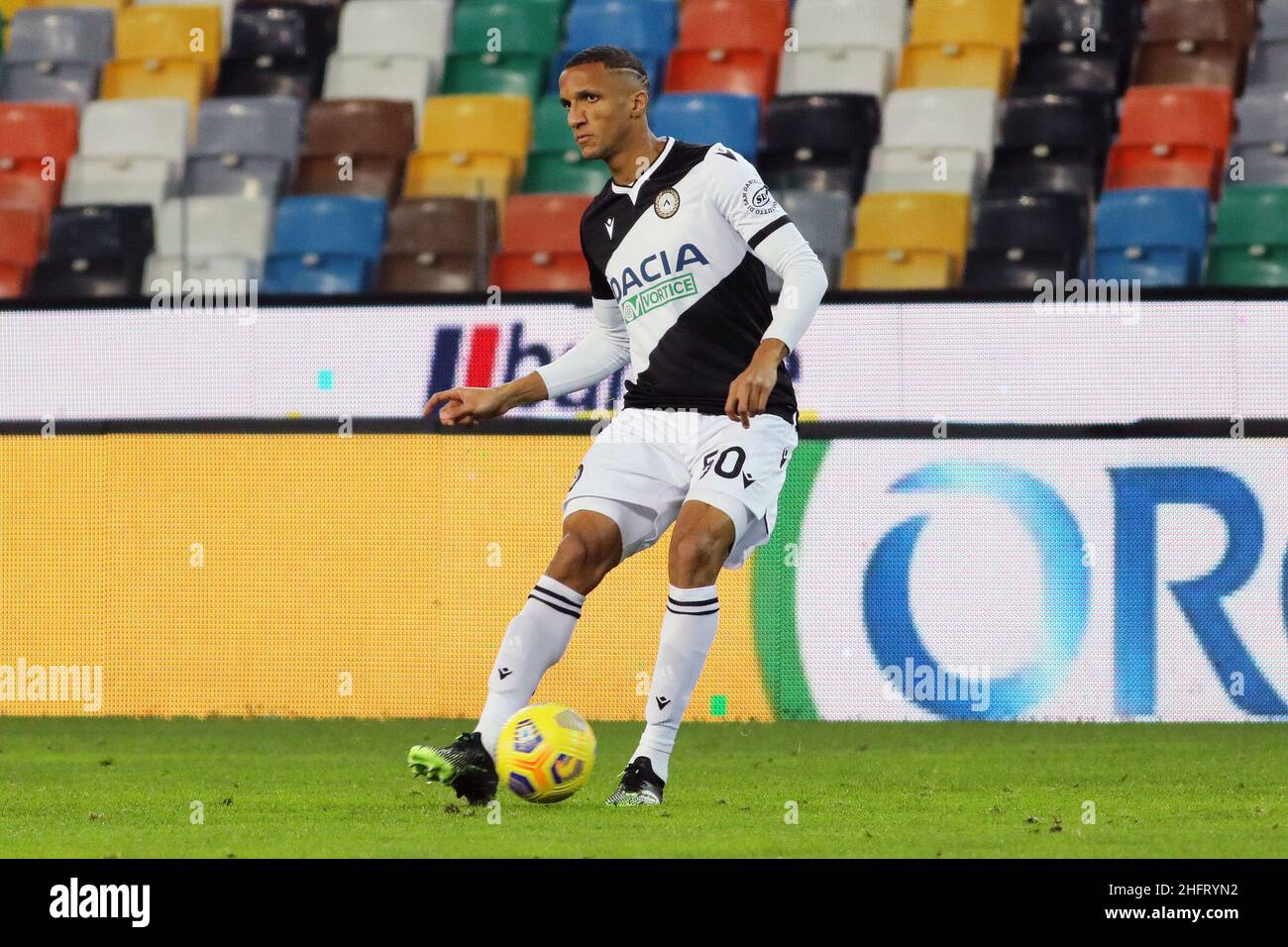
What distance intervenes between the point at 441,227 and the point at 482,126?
1712 millimetres

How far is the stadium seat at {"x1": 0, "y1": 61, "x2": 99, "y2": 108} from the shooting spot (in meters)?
16.1

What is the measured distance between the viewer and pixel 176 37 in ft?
53.7

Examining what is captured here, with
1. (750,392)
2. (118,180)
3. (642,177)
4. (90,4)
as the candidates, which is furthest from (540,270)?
(750,392)

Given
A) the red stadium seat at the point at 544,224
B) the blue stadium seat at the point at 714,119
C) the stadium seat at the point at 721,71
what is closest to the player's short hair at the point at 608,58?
the red stadium seat at the point at 544,224

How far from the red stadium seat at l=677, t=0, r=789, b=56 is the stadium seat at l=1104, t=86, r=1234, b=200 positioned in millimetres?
2618

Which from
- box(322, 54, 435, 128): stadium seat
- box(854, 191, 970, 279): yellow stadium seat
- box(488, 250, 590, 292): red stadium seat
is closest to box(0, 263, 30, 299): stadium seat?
box(322, 54, 435, 128): stadium seat

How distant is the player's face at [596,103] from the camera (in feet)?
21.3

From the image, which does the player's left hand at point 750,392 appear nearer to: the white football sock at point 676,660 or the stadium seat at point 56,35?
the white football sock at point 676,660

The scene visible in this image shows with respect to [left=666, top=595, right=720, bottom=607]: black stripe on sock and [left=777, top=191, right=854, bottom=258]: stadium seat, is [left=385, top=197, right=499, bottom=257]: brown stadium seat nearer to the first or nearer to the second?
[left=777, top=191, right=854, bottom=258]: stadium seat

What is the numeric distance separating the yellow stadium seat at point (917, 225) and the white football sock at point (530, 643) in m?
6.90

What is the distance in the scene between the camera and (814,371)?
11.0 metres
